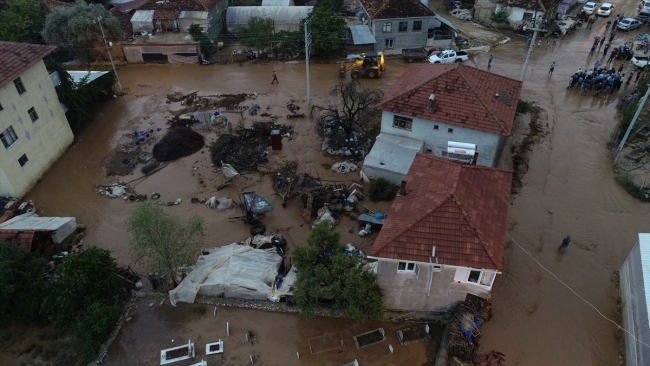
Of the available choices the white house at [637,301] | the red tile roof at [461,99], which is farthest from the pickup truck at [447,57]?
the white house at [637,301]

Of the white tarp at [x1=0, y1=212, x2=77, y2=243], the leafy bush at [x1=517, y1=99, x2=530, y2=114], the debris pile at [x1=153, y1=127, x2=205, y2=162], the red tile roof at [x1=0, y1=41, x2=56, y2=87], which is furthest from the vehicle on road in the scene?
the white tarp at [x1=0, y1=212, x2=77, y2=243]

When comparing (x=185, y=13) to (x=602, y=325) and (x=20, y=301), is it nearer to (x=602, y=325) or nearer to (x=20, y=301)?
(x=20, y=301)

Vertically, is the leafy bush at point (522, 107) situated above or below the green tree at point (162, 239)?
below

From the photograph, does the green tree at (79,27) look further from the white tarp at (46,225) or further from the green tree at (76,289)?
the green tree at (76,289)

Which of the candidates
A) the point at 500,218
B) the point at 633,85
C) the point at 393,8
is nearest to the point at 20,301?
the point at 500,218

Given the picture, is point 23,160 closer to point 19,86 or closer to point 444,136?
point 19,86
